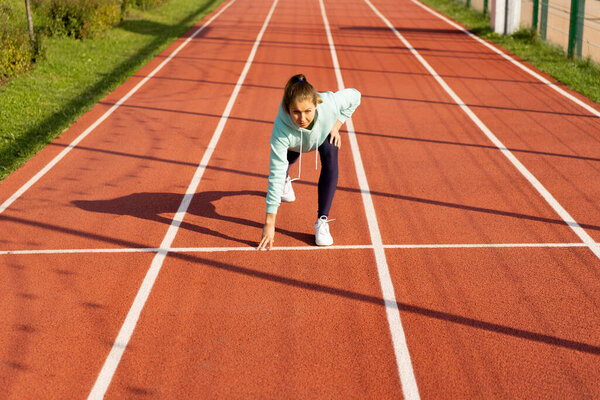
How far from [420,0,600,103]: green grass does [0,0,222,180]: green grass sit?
27.6ft

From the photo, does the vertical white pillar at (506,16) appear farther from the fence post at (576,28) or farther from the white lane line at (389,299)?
the white lane line at (389,299)

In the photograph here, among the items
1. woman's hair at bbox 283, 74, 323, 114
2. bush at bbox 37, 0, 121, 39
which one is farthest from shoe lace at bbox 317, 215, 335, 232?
bush at bbox 37, 0, 121, 39

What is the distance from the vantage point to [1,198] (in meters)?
7.80

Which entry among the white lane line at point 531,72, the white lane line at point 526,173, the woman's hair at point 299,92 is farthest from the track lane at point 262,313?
the white lane line at point 531,72

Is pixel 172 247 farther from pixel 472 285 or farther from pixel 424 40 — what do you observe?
pixel 424 40

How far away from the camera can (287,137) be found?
5730 mm

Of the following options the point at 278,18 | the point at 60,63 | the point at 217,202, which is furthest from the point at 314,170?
the point at 278,18

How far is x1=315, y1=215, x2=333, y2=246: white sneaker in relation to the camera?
6.22 m

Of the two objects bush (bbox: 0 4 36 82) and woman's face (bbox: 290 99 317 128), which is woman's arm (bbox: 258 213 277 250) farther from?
bush (bbox: 0 4 36 82)

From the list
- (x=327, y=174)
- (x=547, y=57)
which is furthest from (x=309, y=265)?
(x=547, y=57)

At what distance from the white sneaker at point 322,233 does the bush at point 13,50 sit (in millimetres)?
9590

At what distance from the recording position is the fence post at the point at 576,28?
48.9 ft

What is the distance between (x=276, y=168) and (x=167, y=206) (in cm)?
204

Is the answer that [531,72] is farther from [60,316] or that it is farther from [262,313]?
[60,316]
